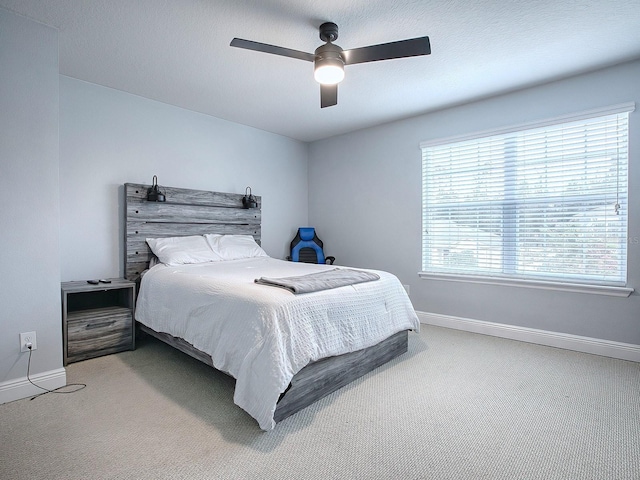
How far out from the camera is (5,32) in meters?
2.17

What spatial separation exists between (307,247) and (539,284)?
2785 millimetres

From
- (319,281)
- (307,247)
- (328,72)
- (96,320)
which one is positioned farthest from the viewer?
(307,247)

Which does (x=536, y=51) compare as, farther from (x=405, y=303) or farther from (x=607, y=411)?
(x=607, y=411)

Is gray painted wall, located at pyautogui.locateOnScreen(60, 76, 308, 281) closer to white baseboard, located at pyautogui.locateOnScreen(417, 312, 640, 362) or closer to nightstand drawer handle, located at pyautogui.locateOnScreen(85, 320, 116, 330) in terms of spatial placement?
nightstand drawer handle, located at pyautogui.locateOnScreen(85, 320, 116, 330)

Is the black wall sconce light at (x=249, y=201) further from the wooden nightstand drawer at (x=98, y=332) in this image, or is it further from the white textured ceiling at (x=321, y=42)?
the wooden nightstand drawer at (x=98, y=332)

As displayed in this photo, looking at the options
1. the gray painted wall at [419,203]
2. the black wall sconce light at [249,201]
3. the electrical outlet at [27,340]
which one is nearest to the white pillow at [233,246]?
the black wall sconce light at [249,201]

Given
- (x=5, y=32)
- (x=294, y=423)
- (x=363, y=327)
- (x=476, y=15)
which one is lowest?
(x=294, y=423)

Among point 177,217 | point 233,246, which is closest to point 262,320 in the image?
point 233,246

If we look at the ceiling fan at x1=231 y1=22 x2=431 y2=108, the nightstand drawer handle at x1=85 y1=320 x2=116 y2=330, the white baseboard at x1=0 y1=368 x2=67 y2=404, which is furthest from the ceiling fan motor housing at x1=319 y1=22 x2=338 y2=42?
the white baseboard at x1=0 y1=368 x2=67 y2=404

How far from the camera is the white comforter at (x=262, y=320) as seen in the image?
187 cm

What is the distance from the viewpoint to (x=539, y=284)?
3.29 metres

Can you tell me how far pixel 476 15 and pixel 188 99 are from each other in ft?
9.08

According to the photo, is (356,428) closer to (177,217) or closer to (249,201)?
(177,217)

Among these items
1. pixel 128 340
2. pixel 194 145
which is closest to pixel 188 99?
pixel 194 145
